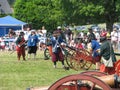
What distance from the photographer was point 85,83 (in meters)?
8.38

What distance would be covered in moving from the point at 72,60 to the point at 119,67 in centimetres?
936

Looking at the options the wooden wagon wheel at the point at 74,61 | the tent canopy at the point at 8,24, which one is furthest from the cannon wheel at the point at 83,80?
the tent canopy at the point at 8,24

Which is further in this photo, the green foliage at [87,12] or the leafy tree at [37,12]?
the leafy tree at [37,12]

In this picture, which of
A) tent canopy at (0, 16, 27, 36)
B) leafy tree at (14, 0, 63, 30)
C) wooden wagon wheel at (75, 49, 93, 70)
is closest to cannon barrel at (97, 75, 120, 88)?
wooden wagon wheel at (75, 49, 93, 70)

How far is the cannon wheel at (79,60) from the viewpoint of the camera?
19.6 m

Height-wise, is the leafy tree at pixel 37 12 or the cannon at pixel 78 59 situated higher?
the cannon at pixel 78 59

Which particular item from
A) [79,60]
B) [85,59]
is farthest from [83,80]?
[79,60]

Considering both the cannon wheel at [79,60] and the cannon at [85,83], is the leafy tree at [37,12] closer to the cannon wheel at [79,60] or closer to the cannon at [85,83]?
the cannon wheel at [79,60]

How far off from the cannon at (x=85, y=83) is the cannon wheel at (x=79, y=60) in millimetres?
11002

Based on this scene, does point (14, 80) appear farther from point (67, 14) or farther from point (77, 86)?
point (67, 14)

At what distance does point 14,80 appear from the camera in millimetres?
15484

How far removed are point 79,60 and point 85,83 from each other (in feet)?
37.3

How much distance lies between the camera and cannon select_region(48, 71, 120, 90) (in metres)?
8.05

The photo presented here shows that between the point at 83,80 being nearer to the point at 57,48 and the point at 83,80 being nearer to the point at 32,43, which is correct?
the point at 57,48
